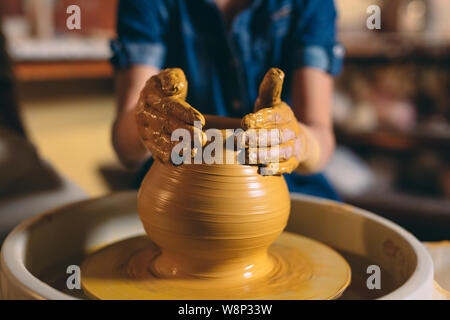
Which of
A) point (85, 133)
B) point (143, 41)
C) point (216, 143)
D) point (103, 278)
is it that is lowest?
point (85, 133)

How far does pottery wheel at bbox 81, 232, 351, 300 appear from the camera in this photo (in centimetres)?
73

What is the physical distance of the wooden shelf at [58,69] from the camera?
2.14 metres

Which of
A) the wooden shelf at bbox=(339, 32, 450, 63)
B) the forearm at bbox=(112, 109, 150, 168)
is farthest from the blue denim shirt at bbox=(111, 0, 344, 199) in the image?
the wooden shelf at bbox=(339, 32, 450, 63)

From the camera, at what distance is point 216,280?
2.51ft

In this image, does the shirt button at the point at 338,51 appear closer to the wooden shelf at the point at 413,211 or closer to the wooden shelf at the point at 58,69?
the wooden shelf at the point at 413,211

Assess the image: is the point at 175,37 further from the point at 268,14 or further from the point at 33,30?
the point at 33,30

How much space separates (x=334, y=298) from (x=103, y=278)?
0.39 meters

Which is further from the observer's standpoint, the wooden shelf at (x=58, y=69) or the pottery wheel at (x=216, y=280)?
the wooden shelf at (x=58, y=69)

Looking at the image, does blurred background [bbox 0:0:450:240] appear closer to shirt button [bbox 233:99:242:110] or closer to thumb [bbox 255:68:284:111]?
shirt button [bbox 233:99:242:110]

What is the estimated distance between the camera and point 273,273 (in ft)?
2.66

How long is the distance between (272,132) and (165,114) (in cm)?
17

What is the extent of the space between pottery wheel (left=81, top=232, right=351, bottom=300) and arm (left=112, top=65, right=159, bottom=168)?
292 millimetres

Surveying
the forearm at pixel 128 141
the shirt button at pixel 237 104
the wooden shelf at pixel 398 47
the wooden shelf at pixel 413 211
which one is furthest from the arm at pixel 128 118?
the wooden shelf at pixel 398 47
